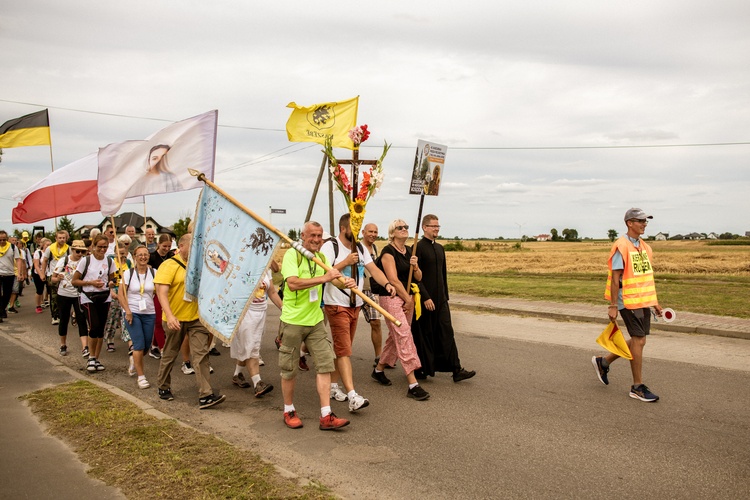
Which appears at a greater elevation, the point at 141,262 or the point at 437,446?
the point at 141,262

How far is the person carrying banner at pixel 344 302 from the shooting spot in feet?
19.1

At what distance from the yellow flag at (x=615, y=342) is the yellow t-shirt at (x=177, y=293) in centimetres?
444

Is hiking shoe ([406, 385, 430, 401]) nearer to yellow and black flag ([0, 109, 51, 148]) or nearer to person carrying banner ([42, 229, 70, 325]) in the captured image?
person carrying banner ([42, 229, 70, 325])

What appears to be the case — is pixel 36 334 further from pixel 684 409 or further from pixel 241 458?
pixel 684 409

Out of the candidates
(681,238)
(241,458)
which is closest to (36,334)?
(241,458)

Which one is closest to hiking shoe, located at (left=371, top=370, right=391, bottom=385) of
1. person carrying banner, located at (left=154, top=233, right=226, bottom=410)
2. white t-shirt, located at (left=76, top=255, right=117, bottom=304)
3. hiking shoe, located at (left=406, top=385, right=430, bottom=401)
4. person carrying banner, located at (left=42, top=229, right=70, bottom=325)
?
hiking shoe, located at (left=406, top=385, right=430, bottom=401)

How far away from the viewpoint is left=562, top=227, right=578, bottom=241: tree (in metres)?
94.6

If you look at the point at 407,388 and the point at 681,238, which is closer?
the point at 407,388

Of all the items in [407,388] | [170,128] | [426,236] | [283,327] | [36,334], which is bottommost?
[36,334]

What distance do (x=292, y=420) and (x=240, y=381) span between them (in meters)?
1.84

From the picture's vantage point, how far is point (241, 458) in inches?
176

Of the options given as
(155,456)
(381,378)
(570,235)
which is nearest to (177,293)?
(155,456)

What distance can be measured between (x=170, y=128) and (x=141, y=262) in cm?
172

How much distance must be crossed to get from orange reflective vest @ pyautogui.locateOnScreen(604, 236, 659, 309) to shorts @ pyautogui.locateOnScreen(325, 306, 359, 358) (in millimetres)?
2708
